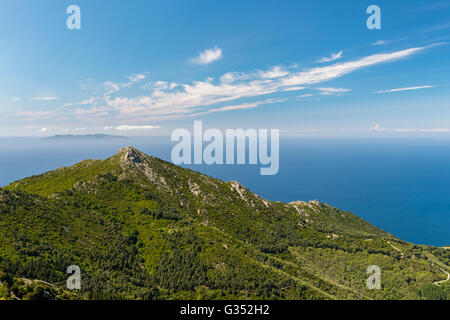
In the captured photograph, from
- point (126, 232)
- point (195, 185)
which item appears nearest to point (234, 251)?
point (126, 232)

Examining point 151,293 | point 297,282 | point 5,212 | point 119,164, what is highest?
point 119,164

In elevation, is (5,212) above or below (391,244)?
above

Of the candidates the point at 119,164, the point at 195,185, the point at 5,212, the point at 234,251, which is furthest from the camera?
the point at 195,185

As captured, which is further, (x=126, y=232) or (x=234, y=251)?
(x=126, y=232)

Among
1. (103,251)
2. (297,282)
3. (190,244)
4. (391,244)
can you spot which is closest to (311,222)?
(391,244)

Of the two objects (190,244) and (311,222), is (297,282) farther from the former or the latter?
(311,222)
